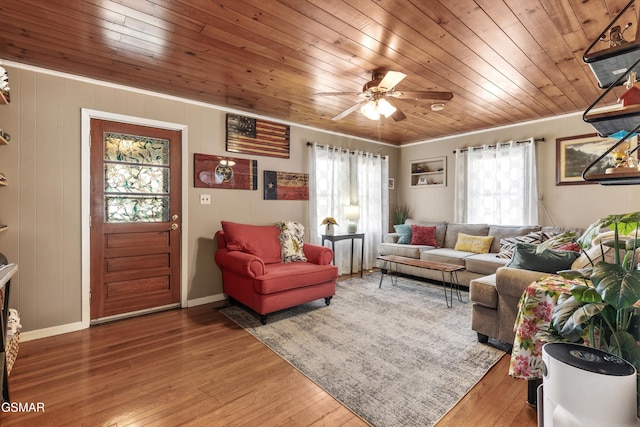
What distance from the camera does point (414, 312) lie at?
3.29 metres

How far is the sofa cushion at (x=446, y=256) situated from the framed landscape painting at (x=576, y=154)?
157 cm

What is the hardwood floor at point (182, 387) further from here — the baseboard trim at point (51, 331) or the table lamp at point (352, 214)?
the table lamp at point (352, 214)

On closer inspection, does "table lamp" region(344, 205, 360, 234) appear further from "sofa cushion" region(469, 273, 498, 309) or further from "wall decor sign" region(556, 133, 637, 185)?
"wall decor sign" region(556, 133, 637, 185)

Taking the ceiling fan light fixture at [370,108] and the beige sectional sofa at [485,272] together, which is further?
the ceiling fan light fixture at [370,108]

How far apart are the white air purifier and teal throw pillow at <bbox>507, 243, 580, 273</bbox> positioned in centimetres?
127

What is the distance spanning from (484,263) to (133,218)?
161 inches

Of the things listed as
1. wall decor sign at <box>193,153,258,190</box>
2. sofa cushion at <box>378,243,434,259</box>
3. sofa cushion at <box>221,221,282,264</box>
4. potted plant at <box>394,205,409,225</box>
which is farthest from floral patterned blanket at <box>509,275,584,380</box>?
potted plant at <box>394,205,409,225</box>

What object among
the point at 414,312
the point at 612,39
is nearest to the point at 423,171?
the point at 414,312

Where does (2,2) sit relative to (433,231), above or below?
above

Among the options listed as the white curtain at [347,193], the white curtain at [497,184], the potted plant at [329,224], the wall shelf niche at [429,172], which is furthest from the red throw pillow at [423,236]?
the potted plant at [329,224]

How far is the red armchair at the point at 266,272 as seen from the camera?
9.79ft

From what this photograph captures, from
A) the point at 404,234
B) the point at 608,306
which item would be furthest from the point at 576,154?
the point at 608,306

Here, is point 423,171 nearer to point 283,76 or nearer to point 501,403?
point 283,76

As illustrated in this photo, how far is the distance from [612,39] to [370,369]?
7.05ft
